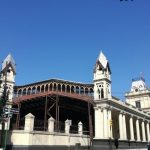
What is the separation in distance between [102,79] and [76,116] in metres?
14.5

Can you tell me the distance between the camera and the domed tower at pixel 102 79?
162ft

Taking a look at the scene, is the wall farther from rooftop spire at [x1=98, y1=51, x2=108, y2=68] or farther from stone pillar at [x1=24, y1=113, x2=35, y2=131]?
rooftop spire at [x1=98, y1=51, x2=108, y2=68]

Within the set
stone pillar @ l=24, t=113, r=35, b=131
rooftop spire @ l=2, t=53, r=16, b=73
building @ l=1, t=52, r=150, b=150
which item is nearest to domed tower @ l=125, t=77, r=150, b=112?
building @ l=1, t=52, r=150, b=150

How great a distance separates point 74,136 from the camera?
38531 millimetres

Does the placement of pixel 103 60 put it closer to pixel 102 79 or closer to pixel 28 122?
pixel 102 79

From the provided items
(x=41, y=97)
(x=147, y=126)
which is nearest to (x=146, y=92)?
(x=147, y=126)

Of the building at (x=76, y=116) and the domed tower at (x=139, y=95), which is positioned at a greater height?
the domed tower at (x=139, y=95)

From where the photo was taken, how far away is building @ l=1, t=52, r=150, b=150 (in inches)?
1341

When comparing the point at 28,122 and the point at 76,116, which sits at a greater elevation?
the point at 76,116

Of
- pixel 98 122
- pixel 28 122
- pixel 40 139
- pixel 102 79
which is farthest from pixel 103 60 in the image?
pixel 28 122

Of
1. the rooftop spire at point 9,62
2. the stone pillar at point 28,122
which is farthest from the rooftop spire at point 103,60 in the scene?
the stone pillar at point 28,122

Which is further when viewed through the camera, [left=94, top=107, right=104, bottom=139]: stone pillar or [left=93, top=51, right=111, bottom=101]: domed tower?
[left=93, top=51, right=111, bottom=101]: domed tower

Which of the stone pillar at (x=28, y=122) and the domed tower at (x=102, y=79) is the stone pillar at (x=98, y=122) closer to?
the domed tower at (x=102, y=79)

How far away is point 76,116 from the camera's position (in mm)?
61500
